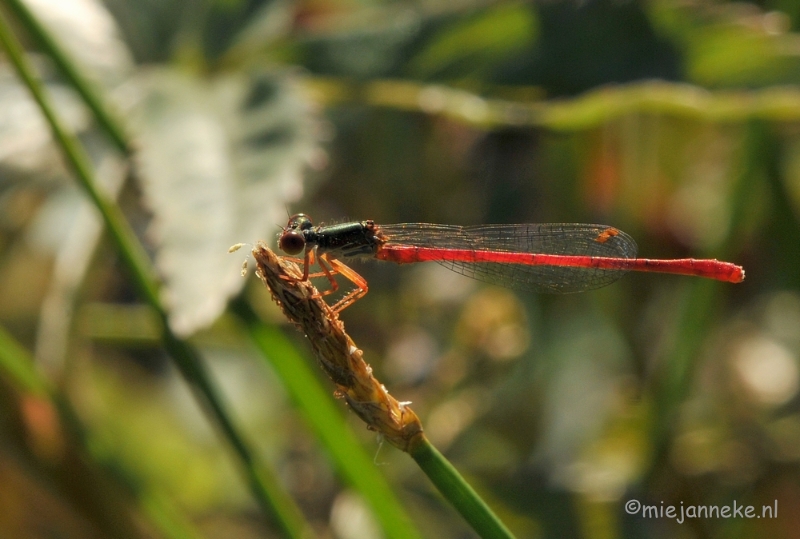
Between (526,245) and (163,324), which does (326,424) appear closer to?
(163,324)

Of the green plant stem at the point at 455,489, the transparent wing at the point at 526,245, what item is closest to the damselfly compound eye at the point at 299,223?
the transparent wing at the point at 526,245

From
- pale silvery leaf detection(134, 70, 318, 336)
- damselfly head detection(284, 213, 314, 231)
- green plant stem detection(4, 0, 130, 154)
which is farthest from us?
damselfly head detection(284, 213, 314, 231)

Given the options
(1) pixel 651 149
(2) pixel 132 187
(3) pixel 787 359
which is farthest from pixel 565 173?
(2) pixel 132 187

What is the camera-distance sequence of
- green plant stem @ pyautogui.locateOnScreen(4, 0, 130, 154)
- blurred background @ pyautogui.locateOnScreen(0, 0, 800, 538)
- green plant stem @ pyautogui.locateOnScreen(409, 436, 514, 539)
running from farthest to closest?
1. blurred background @ pyautogui.locateOnScreen(0, 0, 800, 538)
2. green plant stem @ pyautogui.locateOnScreen(4, 0, 130, 154)
3. green plant stem @ pyautogui.locateOnScreen(409, 436, 514, 539)

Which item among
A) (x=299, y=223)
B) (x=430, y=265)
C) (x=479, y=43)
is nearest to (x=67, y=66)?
(x=299, y=223)

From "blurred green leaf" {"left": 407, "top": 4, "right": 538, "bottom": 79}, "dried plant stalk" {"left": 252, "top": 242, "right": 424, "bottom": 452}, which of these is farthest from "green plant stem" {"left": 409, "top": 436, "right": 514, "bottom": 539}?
"blurred green leaf" {"left": 407, "top": 4, "right": 538, "bottom": 79}

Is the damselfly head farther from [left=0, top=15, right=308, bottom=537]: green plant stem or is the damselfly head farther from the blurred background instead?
[left=0, top=15, right=308, bottom=537]: green plant stem

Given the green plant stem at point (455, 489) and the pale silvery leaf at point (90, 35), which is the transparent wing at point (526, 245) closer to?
the pale silvery leaf at point (90, 35)

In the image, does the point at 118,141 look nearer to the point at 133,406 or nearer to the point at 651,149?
the point at 133,406
